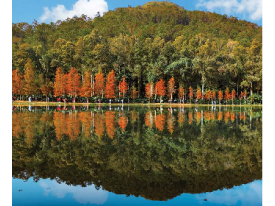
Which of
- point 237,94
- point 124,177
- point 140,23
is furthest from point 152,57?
point 124,177

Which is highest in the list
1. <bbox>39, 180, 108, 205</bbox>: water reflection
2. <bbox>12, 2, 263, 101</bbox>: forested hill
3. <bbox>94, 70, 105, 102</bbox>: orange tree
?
<bbox>12, 2, 263, 101</bbox>: forested hill

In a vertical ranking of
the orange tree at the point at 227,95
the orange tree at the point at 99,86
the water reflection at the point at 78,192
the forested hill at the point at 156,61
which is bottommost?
the water reflection at the point at 78,192

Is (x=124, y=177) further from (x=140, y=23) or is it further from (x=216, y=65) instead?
(x=140, y=23)

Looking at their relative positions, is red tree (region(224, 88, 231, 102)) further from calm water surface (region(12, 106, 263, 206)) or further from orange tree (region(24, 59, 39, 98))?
calm water surface (region(12, 106, 263, 206))

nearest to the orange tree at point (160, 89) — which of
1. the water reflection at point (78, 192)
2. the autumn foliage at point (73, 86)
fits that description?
the autumn foliage at point (73, 86)

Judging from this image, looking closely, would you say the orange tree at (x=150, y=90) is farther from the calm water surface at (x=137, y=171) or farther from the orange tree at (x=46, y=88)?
the calm water surface at (x=137, y=171)

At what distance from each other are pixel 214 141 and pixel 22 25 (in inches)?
3508

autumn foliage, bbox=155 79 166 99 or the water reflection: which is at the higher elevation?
autumn foliage, bbox=155 79 166 99

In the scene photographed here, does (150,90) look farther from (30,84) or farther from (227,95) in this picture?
(30,84)

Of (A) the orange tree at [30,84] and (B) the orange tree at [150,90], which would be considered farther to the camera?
(B) the orange tree at [150,90]

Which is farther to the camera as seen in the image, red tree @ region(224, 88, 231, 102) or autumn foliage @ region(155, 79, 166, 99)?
red tree @ region(224, 88, 231, 102)

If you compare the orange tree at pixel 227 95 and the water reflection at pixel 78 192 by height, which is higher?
the orange tree at pixel 227 95

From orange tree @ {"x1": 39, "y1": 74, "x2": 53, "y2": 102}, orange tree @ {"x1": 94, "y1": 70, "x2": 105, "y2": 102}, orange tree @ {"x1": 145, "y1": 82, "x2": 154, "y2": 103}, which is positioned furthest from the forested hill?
orange tree @ {"x1": 94, "y1": 70, "x2": 105, "y2": 102}

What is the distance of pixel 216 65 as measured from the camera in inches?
1937
